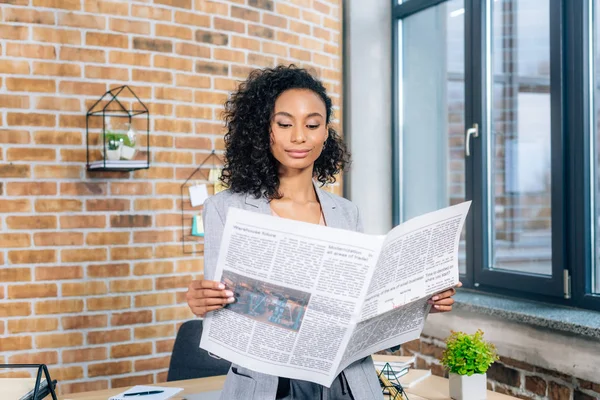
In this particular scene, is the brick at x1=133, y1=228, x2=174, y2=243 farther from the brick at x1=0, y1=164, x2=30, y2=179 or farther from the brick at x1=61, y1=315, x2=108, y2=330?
the brick at x1=0, y1=164, x2=30, y2=179

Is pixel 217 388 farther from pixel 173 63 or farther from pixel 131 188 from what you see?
pixel 173 63

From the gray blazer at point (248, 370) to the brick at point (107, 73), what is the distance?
146 centimetres

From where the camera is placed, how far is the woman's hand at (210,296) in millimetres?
1276

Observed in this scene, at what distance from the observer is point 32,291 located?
2559 millimetres

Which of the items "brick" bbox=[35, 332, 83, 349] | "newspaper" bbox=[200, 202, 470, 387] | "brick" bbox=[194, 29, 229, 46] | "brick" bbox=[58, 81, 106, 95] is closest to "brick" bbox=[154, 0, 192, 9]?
"brick" bbox=[194, 29, 229, 46]

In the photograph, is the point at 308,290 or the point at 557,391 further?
the point at 557,391

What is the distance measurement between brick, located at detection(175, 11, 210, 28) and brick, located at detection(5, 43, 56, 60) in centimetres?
57

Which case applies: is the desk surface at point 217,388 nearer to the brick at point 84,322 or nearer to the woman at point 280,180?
the woman at point 280,180

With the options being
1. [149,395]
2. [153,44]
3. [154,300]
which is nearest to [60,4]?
[153,44]

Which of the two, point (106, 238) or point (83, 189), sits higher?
point (83, 189)

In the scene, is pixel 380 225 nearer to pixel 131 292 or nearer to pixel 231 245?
pixel 131 292

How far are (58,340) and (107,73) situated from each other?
1.13 m

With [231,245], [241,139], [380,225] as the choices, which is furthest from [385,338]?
[380,225]

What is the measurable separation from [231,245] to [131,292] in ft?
5.38
